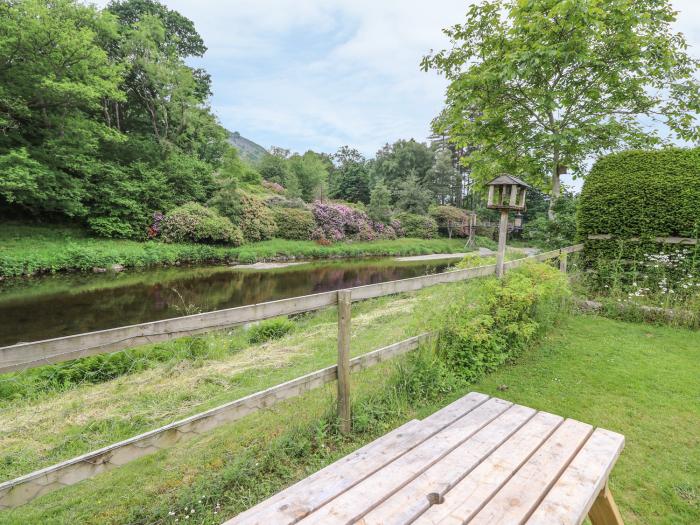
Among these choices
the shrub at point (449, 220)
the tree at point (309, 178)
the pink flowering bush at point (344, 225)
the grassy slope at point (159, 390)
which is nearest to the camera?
the grassy slope at point (159, 390)

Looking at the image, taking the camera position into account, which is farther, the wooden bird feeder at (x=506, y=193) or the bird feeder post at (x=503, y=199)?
the wooden bird feeder at (x=506, y=193)

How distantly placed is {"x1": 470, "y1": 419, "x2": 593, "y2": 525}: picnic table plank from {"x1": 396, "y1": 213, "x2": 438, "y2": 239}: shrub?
92.8 ft

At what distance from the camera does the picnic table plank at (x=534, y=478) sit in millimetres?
1084

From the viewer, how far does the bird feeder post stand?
4.46 metres

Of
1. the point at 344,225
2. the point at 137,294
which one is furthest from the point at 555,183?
the point at 344,225

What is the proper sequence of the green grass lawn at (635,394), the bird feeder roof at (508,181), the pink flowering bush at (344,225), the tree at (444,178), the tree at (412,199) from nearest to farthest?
the green grass lawn at (635,394), the bird feeder roof at (508,181), the pink flowering bush at (344,225), the tree at (412,199), the tree at (444,178)

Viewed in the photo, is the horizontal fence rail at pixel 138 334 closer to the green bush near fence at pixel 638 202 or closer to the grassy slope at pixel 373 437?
the grassy slope at pixel 373 437

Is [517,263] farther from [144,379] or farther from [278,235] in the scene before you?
[278,235]

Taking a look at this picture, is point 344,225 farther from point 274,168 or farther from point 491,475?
point 491,475

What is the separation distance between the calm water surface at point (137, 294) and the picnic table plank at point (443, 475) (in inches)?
202

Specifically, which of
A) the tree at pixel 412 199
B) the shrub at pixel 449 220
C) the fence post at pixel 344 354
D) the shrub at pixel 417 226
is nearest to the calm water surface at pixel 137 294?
the fence post at pixel 344 354

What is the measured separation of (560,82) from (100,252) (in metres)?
16.1

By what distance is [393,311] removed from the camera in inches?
263

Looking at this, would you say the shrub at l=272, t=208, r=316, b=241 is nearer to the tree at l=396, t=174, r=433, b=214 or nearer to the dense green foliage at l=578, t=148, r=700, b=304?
the tree at l=396, t=174, r=433, b=214
